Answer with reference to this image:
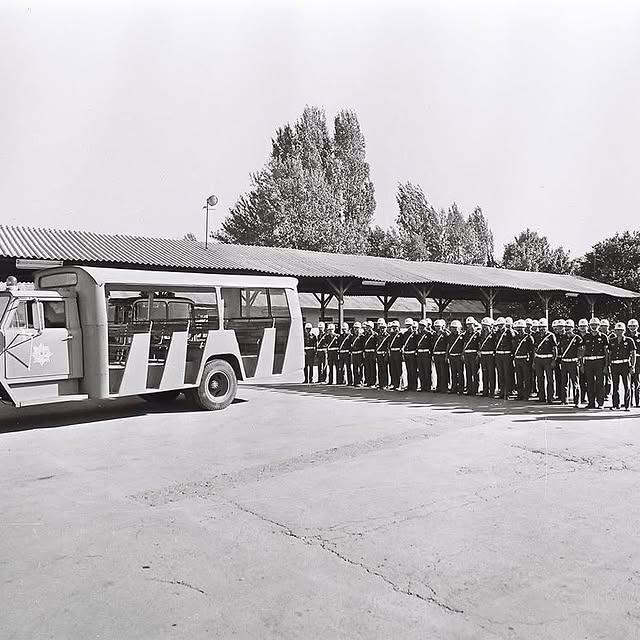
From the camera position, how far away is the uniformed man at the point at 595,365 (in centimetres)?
1159

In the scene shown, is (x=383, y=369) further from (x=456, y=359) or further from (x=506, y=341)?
(x=506, y=341)

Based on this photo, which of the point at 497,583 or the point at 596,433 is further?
the point at 596,433

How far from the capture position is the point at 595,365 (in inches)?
456

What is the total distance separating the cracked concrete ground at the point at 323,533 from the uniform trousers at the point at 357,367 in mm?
6974

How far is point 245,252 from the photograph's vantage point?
2511 cm

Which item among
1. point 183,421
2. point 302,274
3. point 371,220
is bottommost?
point 183,421

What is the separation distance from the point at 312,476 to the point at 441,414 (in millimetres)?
4714

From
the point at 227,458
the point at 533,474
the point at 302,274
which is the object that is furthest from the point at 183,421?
the point at 302,274

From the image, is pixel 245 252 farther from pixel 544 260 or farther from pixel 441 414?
pixel 544 260

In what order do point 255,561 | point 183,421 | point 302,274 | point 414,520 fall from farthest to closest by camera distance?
point 302,274 < point 183,421 < point 414,520 < point 255,561

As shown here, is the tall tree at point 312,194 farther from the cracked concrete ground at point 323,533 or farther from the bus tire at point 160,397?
the cracked concrete ground at point 323,533

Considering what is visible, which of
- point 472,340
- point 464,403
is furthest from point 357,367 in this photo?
point 464,403

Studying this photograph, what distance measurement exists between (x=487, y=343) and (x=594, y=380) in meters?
2.46

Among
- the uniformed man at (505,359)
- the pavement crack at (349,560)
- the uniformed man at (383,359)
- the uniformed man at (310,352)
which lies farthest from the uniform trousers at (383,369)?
the pavement crack at (349,560)
